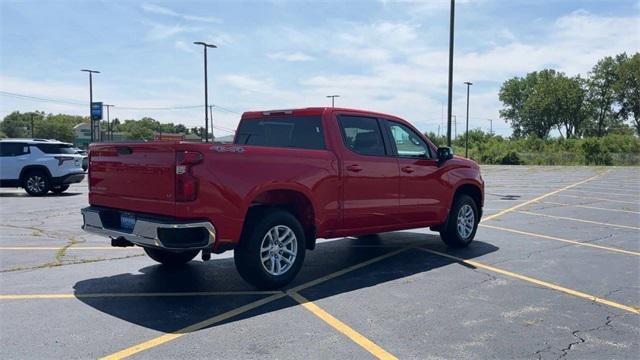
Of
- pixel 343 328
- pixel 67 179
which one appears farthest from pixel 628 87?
pixel 343 328

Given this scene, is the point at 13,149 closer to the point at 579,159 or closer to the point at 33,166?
the point at 33,166

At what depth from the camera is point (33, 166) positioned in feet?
54.7

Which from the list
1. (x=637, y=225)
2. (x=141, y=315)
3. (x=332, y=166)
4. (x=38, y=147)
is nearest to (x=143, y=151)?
(x=141, y=315)

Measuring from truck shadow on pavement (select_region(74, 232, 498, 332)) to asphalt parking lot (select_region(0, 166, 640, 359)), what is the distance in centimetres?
2

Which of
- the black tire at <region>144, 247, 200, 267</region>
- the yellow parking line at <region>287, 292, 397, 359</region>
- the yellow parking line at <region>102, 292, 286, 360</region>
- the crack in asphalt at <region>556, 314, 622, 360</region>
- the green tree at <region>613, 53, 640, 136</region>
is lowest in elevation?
the crack in asphalt at <region>556, 314, 622, 360</region>

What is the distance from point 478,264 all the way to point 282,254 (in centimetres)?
281

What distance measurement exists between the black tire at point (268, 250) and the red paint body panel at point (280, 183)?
200 mm

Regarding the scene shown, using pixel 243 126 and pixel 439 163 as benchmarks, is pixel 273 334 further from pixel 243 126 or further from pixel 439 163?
pixel 439 163

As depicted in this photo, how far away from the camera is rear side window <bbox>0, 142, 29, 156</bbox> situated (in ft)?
54.4

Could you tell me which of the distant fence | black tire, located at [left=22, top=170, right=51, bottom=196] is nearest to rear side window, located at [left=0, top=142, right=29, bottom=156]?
black tire, located at [left=22, top=170, right=51, bottom=196]

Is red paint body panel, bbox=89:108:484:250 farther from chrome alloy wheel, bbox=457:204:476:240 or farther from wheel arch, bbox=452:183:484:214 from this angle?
wheel arch, bbox=452:183:484:214

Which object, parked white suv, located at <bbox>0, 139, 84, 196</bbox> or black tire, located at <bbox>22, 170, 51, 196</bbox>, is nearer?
parked white suv, located at <bbox>0, 139, 84, 196</bbox>

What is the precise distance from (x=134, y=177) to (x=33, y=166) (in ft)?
43.5

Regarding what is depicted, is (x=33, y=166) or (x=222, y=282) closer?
(x=222, y=282)
